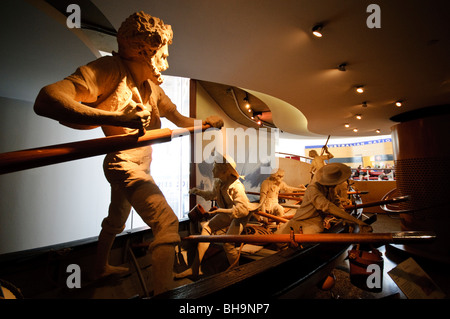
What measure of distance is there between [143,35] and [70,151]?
2.58ft

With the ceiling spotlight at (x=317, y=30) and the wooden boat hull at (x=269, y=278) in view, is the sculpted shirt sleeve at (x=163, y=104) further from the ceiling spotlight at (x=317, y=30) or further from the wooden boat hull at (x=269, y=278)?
the ceiling spotlight at (x=317, y=30)

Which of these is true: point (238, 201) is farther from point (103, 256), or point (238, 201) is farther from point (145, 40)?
point (145, 40)

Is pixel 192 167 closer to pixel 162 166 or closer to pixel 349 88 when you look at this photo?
pixel 162 166

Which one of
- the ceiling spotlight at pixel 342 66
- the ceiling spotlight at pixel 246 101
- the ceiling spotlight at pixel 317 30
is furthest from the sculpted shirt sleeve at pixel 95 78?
the ceiling spotlight at pixel 246 101

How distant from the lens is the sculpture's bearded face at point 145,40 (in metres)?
1.06

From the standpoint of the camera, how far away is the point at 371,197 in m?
8.53

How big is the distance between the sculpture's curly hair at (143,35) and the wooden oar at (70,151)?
0.56 m

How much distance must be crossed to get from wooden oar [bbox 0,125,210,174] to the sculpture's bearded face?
529 mm

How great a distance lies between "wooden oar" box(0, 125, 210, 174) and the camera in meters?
0.66

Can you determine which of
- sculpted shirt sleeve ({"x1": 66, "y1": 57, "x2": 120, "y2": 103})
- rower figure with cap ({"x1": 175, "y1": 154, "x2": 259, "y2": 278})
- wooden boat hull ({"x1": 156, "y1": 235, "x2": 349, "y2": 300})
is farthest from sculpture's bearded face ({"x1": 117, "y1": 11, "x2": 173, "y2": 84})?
wooden boat hull ({"x1": 156, "y1": 235, "x2": 349, "y2": 300})

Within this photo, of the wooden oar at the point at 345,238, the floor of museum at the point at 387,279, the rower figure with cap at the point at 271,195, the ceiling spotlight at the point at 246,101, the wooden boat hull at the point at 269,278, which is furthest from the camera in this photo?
the ceiling spotlight at the point at 246,101
